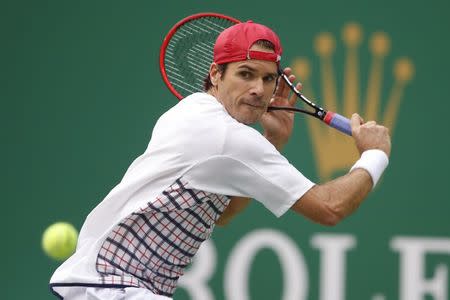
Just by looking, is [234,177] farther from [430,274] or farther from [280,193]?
[430,274]

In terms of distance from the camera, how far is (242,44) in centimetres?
412

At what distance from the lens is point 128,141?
7.04 meters

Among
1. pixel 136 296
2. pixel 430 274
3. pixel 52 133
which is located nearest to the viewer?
pixel 136 296

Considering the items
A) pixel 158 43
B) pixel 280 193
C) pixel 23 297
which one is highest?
pixel 158 43

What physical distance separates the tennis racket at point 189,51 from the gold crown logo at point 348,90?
202cm

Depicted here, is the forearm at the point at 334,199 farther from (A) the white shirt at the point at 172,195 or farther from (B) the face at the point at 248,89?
(B) the face at the point at 248,89

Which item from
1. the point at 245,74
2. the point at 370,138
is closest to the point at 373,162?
the point at 370,138

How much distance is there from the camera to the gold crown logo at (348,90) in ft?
22.4

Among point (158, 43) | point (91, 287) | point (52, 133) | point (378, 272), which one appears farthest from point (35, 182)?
point (91, 287)

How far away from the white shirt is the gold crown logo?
2.87 m

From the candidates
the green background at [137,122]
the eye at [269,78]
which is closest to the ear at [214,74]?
the eye at [269,78]

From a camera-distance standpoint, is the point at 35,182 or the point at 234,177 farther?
the point at 35,182

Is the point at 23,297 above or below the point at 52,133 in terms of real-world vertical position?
below

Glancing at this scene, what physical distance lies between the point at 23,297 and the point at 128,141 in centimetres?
108
